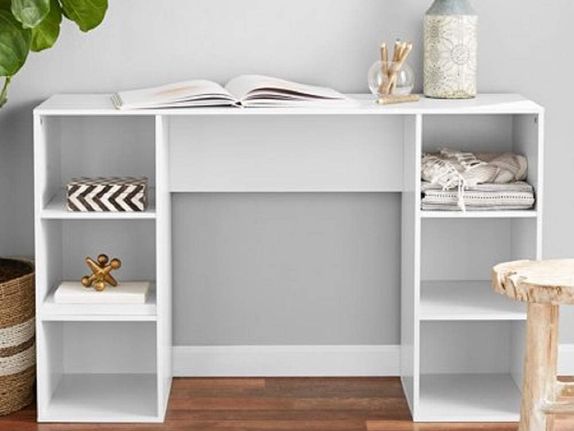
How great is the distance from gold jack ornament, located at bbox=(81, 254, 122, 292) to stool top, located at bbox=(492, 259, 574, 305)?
119 centimetres

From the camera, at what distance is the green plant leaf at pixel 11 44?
10.5 feet

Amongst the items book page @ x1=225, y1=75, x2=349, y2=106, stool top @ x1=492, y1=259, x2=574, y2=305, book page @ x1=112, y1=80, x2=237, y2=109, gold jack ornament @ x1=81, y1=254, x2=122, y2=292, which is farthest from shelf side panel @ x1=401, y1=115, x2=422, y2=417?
gold jack ornament @ x1=81, y1=254, x2=122, y2=292

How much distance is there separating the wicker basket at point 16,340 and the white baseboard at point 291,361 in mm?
471

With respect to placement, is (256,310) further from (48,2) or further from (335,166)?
(48,2)

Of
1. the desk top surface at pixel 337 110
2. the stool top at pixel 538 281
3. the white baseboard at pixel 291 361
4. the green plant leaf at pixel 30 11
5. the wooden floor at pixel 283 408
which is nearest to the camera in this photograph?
the stool top at pixel 538 281

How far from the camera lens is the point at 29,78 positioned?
3.73 m

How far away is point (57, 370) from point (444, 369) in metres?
1.12

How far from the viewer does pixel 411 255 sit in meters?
3.54

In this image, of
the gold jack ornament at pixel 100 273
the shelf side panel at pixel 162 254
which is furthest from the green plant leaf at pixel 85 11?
the gold jack ornament at pixel 100 273

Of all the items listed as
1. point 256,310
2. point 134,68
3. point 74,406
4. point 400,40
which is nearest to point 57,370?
point 74,406

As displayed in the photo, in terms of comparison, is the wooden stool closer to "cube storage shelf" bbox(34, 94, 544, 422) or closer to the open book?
"cube storage shelf" bbox(34, 94, 544, 422)

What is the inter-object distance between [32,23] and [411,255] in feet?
3.83

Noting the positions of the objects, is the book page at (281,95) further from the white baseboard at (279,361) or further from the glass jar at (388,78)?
the white baseboard at (279,361)

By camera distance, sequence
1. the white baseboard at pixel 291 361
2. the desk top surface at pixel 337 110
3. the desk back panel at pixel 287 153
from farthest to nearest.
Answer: the white baseboard at pixel 291 361 → the desk back panel at pixel 287 153 → the desk top surface at pixel 337 110
